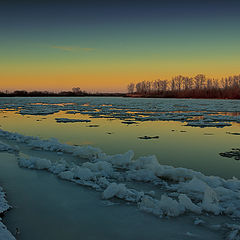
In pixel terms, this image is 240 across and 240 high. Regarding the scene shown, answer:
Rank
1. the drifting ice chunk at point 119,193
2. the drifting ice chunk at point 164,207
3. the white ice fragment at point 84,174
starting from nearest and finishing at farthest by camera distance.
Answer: the drifting ice chunk at point 164,207 → the drifting ice chunk at point 119,193 → the white ice fragment at point 84,174

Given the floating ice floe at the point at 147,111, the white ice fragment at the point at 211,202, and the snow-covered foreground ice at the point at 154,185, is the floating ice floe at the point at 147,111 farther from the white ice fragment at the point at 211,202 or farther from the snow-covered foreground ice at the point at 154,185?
the white ice fragment at the point at 211,202

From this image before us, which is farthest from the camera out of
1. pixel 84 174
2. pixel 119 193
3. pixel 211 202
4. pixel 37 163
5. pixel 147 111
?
pixel 147 111

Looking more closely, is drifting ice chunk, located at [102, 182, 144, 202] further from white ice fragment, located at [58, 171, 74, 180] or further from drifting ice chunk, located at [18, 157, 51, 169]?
drifting ice chunk, located at [18, 157, 51, 169]

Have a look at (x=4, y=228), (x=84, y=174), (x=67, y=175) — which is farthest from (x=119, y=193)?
(x=4, y=228)

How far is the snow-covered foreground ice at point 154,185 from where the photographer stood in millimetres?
3533

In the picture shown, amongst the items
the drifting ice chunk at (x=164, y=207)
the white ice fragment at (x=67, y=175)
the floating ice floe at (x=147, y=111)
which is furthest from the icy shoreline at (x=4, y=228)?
the floating ice floe at (x=147, y=111)

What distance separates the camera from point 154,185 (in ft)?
15.3

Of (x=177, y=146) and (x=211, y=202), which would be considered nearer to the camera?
(x=211, y=202)

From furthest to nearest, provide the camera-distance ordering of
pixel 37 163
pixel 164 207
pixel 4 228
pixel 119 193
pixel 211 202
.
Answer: pixel 37 163 < pixel 119 193 < pixel 211 202 < pixel 164 207 < pixel 4 228

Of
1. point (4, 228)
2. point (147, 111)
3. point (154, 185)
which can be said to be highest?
point (147, 111)

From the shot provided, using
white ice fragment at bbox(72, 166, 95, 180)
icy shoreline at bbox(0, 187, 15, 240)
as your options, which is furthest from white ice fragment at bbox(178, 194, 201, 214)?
icy shoreline at bbox(0, 187, 15, 240)

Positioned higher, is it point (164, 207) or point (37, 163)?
point (37, 163)

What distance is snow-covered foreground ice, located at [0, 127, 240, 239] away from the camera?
3533mm

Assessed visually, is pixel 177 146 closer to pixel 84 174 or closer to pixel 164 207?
pixel 84 174
